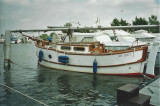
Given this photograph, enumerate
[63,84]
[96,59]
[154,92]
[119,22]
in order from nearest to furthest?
[154,92], [63,84], [96,59], [119,22]

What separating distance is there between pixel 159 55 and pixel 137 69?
5.87 meters

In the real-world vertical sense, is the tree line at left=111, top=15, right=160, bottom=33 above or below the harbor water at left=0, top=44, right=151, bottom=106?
above

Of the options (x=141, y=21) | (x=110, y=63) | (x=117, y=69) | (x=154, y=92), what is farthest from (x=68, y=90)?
(x=141, y=21)

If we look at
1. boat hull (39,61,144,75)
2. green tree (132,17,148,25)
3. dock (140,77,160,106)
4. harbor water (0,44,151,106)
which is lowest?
harbor water (0,44,151,106)

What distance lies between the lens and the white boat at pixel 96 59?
564 inches

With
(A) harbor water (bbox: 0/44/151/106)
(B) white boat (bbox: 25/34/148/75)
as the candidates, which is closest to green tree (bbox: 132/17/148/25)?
(B) white boat (bbox: 25/34/148/75)

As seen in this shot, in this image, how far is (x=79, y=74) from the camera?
53.6 feet

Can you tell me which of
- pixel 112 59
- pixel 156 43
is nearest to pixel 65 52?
pixel 112 59

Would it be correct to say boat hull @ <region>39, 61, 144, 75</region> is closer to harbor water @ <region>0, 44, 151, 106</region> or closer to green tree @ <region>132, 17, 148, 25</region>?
harbor water @ <region>0, 44, 151, 106</region>

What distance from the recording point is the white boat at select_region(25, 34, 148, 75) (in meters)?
14.3

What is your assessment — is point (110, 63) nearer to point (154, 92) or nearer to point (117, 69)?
point (117, 69)

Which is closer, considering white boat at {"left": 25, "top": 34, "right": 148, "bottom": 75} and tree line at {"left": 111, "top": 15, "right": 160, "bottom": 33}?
white boat at {"left": 25, "top": 34, "right": 148, "bottom": 75}

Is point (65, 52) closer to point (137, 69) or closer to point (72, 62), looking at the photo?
point (72, 62)

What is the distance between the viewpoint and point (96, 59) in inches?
607
